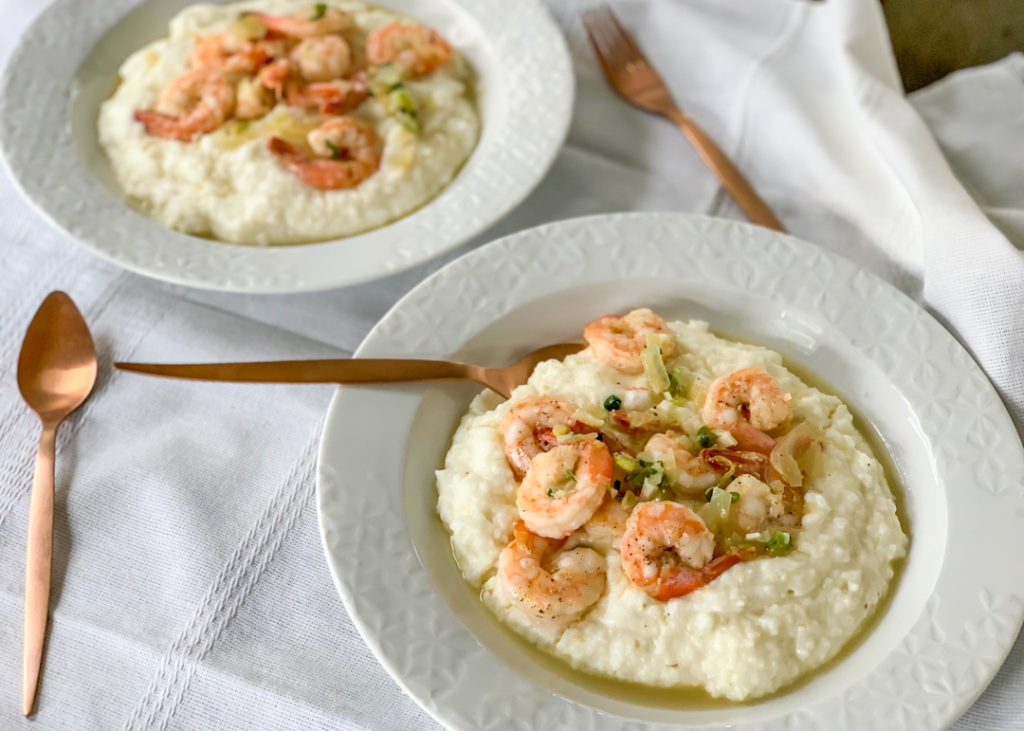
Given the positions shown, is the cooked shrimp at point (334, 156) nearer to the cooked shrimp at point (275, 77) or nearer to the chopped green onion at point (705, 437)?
the cooked shrimp at point (275, 77)

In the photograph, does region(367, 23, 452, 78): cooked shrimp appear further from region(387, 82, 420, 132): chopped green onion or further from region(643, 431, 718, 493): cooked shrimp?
region(643, 431, 718, 493): cooked shrimp

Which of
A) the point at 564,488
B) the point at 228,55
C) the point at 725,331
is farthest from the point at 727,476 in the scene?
the point at 228,55

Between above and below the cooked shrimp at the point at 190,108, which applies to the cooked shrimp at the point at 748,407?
below

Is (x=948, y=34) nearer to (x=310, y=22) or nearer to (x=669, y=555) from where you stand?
(x=310, y=22)

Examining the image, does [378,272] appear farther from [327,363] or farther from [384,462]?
[384,462]

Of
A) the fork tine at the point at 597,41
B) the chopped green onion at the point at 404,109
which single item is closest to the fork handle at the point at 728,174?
the fork tine at the point at 597,41

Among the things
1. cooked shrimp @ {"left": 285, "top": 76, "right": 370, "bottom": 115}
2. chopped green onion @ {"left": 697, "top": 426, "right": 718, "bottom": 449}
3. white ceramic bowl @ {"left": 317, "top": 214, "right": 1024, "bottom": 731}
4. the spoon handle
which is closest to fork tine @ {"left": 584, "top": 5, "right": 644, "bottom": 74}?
cooked shrimp @ {"left": 285, "top": 76, "right": 370, "bottom": 115}
